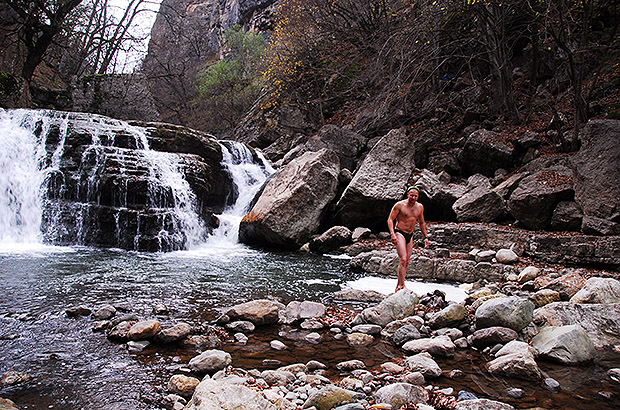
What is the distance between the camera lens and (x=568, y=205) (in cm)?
776

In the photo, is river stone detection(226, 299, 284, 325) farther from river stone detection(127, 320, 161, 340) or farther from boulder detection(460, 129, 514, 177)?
boulder detection(460, 129, 514, 177)

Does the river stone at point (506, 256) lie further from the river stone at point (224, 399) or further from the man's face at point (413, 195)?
the river stone at point (224, 399)

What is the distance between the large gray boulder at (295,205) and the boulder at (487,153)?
4130 mm

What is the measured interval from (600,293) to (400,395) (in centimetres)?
352

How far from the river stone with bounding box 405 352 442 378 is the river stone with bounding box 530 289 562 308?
2461mm

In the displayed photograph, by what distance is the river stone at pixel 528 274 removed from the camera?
621 cm

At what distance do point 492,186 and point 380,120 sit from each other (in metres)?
5.82

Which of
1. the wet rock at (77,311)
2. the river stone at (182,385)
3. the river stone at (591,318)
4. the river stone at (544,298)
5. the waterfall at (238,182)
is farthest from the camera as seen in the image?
the waterfall at (238,182)

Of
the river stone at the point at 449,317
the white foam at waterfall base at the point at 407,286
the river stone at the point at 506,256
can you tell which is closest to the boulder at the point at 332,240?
the white foam at waterfall base at the point at 407,286

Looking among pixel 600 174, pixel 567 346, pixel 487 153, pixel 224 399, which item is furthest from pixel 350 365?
pixel 487 153

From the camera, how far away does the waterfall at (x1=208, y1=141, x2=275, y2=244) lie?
12.7 m

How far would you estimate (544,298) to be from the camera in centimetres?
497

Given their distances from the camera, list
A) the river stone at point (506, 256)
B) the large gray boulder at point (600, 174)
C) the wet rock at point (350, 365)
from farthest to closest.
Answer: the river stone at point (506, 256) → the large gray boulder at point (600, 174) → the wet rock at point (350, 365)

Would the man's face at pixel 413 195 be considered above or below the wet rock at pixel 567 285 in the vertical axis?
above
